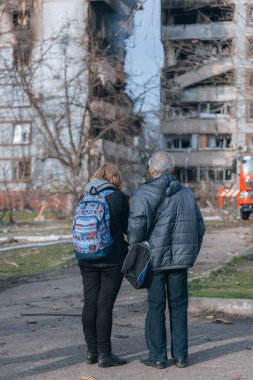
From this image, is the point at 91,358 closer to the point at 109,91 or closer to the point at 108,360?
the point at 108,360

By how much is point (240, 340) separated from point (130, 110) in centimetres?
2089

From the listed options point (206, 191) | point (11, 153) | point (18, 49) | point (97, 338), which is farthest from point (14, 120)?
point (97, 338)

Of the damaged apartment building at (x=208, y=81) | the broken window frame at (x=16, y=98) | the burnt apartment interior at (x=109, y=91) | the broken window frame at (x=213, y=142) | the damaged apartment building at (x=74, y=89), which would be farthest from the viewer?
the broken window frame at (x=213, y=142)

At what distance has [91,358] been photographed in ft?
22.0

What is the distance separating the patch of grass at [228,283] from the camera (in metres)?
9.96

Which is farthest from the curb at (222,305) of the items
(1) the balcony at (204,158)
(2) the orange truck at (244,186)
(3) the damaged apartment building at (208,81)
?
(1) the balcony at (204,158)

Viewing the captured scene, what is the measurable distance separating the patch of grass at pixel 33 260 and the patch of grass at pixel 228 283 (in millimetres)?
3368

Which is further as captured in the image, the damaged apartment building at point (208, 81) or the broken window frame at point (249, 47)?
the damaged apartment building at point (208, 81)

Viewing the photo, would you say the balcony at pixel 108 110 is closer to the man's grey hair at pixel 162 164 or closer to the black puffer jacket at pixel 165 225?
the man's grey hair at pixel 162 164

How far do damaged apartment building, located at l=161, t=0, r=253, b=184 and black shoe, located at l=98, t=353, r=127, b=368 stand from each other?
8.38 m

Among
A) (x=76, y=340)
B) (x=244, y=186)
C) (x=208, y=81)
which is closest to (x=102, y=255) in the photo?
(x=76, y=340)

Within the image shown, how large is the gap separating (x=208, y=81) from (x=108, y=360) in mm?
22476

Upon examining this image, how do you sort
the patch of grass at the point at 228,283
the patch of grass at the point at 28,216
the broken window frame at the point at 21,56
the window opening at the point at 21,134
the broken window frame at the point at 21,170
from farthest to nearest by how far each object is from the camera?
the window opening at the point at 21,134, the broken window frame at the point at 21,170, the patch of grass at the point at 28,216, the broken window frame at the point at 21,56, the patch of grass at the point at 228,283

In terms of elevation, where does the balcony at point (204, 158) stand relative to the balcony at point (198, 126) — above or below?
below
